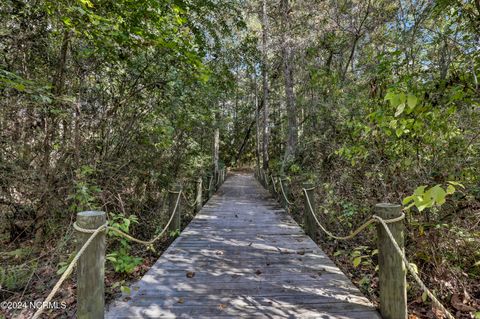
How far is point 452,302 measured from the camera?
3064 millimetres

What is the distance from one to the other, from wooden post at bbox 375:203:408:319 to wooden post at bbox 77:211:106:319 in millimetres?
2382

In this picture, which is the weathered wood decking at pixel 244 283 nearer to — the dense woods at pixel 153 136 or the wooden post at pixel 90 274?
the wooden post at pixel 90 274

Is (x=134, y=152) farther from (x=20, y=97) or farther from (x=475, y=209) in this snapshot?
(x=475, y=209)

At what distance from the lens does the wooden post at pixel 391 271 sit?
2.16m

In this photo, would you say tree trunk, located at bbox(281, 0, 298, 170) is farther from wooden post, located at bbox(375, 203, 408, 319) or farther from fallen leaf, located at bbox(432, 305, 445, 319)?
wooden post, located at bbox(375, 203, 408, 319)

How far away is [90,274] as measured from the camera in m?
2.01

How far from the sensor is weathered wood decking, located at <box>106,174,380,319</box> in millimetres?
2443

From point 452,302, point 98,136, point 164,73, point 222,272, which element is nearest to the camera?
point 452,302

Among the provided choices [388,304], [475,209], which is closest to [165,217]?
[388,304]

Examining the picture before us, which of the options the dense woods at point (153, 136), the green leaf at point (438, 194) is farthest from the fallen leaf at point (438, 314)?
the green leaf at point (438, 194)

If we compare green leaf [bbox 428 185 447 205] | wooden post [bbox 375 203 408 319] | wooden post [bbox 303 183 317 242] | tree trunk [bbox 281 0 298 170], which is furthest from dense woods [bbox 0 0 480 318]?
tree trunk [bbox 281 0 298 170]

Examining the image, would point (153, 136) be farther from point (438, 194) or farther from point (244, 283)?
point (438, 194)

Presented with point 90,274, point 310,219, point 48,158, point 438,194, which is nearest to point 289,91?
point 310,219

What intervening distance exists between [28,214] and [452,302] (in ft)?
21.6
